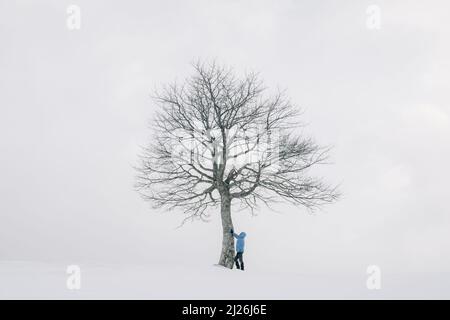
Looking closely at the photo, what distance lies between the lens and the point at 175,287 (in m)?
13.5

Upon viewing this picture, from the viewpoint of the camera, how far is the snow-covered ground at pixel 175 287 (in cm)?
1177

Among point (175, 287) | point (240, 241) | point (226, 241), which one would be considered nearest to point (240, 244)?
point (240, 241)

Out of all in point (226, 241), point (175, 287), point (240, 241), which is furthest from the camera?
point (226, 241)

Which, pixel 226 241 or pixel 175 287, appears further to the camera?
pixel 226 241

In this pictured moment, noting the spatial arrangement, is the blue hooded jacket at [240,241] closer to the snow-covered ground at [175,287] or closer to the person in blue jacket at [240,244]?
the person in blue jacket at [240,244]

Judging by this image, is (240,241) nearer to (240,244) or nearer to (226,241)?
(240,244)

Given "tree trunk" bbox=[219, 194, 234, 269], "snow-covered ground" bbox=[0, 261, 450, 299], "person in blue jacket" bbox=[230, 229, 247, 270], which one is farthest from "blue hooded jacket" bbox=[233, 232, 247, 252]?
"snow-covered ground" bbox=[0, 261, 450, 299]

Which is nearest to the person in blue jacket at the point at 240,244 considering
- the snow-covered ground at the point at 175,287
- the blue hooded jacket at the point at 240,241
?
the blue hooded jacket at the point at 240,241

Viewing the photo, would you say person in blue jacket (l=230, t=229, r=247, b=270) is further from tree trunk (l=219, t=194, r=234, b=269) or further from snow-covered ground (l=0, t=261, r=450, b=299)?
snow-covered ground (l=0, t=261, r=450, b=299)

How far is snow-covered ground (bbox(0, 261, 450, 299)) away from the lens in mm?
11773

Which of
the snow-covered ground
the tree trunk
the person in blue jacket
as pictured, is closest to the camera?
the snow-covered ground
